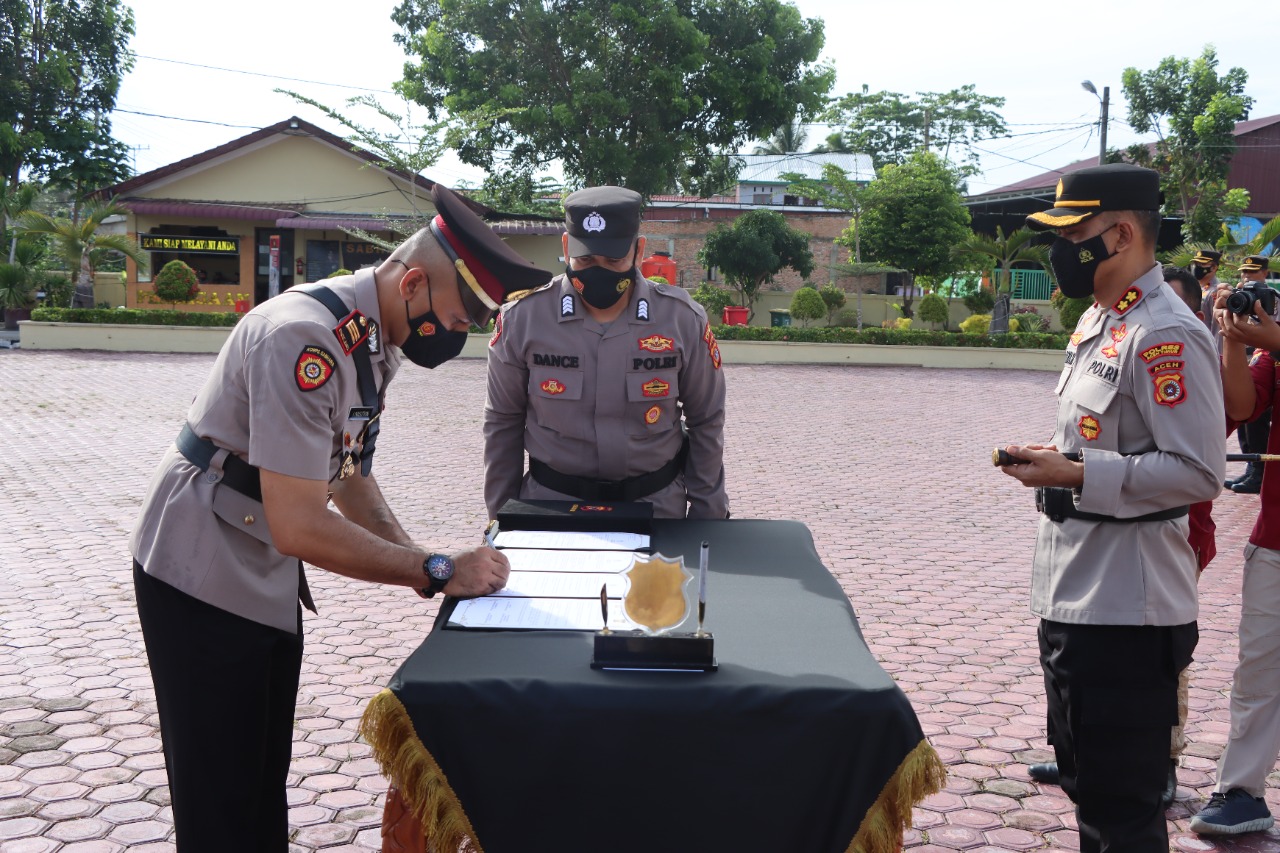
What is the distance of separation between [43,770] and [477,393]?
40.9ft

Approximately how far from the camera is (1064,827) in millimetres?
3496

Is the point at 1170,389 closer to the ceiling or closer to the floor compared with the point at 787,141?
closer to the floor

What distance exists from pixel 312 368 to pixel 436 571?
50cm

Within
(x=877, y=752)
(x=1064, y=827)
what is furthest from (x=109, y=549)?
(x=877, y=752)

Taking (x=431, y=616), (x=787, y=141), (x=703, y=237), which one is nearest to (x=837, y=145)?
(x=787, y=141)

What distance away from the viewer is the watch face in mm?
2316

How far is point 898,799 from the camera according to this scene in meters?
1.86

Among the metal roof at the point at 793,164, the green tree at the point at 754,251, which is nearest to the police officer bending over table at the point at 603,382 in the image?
the green tree at the point at 754,251

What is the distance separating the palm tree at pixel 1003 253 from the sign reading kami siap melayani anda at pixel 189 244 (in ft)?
61.9

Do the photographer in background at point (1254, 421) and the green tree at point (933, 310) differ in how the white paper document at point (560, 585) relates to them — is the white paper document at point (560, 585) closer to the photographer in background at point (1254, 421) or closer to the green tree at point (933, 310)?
the photographer in background at point (1254, 421)

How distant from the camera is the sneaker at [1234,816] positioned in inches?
132

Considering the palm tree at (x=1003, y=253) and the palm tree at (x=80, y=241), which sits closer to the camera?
the palm tree at (x=80, y=241)

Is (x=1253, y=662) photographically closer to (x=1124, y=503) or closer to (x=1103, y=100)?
(x=1124, y=503)

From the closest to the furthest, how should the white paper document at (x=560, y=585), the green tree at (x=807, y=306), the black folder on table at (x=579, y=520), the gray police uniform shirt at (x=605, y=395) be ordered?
the white paper document at (x=560, y=585) → the black folder on table at (x=579, y=520) → the gray police uniform shirt at (x=605, y=395) → the green tree at (x=807, y=306)
